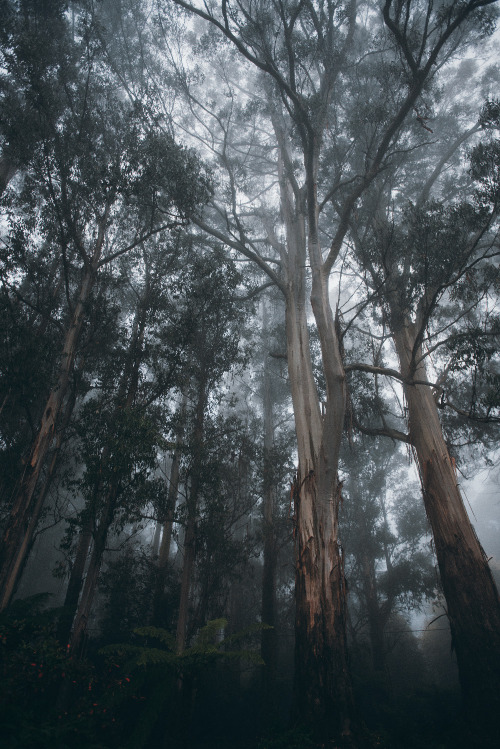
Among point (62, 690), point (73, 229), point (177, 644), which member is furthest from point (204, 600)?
point (73, 229)

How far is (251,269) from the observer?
42.7 feet

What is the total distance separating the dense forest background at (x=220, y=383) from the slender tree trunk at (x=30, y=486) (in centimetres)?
4

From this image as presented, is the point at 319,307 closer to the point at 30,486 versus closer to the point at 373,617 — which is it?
the point at 30,486

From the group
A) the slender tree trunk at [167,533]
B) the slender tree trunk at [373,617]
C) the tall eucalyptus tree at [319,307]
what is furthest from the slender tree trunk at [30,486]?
the slender tree trunk at [373,617]

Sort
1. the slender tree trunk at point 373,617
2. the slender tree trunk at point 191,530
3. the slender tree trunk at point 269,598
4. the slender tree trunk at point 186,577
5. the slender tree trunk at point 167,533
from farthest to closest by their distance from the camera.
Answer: the slender tree trunk at point 373,617
the slender tree trunk at point 269,598
the slender tree trunk at point 167,533
the slender tree trunk at point 191,530
the slender tree trunk at point 186,577

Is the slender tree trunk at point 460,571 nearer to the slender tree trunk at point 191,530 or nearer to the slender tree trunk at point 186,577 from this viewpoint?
the slender tree trunk at point 191,530

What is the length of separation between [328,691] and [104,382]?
723 cm

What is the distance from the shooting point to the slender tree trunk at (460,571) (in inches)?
219

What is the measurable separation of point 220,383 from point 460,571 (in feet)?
21.0

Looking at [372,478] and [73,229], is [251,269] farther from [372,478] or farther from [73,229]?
[372,478]

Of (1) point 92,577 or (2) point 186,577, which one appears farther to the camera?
(2) point 186,577

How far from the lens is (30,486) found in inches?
241

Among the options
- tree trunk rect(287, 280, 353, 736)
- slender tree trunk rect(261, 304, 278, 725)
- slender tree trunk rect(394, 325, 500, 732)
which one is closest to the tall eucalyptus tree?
tree trunk rect(287, 280, 353, 736)

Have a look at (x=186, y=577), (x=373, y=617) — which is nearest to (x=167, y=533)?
(x=186, y=577)
